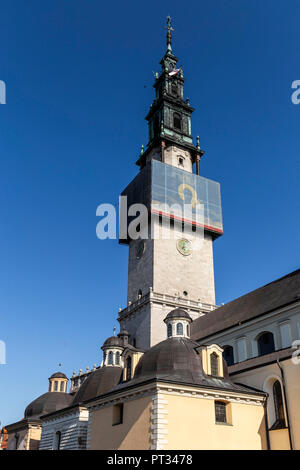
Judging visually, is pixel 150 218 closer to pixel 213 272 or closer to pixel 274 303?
pixel 213 272

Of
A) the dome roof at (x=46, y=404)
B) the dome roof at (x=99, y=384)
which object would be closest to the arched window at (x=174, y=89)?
the dome roof at (x=46, y=404)

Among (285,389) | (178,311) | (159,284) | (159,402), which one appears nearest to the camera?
(159,402)

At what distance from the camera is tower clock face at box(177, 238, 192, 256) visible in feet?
157

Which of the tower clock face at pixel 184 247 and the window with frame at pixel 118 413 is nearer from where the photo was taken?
the window with frame at pixel 118 413

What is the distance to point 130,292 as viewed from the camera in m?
48.8

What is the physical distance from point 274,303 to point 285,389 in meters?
8.35

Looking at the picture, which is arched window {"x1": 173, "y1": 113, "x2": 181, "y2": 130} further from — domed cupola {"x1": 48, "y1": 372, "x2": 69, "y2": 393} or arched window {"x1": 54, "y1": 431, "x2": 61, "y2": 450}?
arched window {"x1": 54, "y1": 431, "x2": 61, "y2": 450}

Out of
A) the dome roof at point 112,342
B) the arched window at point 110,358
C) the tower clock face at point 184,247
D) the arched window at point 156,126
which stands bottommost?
the arched window at point 110,358

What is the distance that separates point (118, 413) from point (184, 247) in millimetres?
26481

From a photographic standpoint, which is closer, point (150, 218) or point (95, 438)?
point (95, 438)

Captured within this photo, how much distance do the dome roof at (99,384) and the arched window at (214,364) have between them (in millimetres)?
7081

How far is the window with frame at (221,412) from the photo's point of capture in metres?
22.3

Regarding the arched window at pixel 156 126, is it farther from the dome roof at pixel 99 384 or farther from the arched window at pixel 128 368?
the arched window at pixel 128 368
